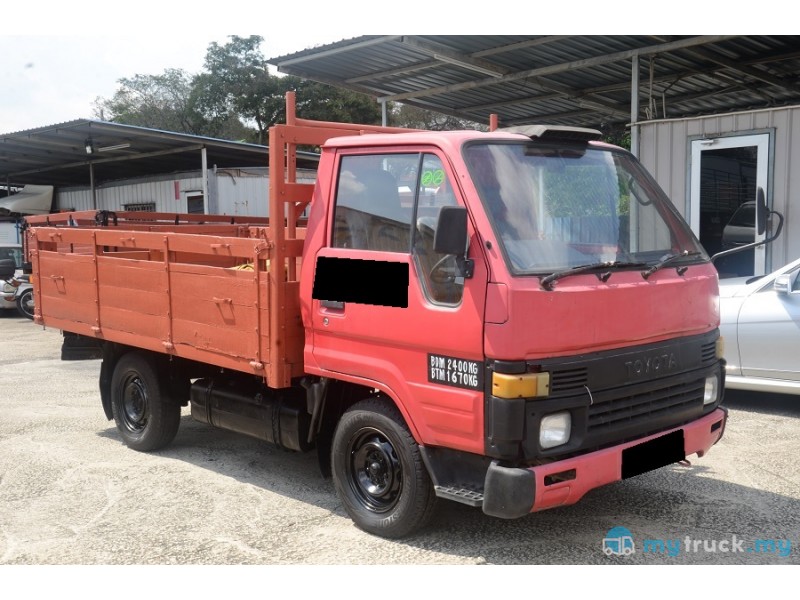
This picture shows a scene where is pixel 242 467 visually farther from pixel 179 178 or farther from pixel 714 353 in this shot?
pixel 179 178

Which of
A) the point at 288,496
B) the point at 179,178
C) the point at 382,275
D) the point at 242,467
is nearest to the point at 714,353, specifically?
the point at 382,275

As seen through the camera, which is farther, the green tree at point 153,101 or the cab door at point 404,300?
the green tree at point 153,101

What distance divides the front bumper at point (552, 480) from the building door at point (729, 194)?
656 centimetres

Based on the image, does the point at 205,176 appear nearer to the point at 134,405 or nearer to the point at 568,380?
the point at 134,405

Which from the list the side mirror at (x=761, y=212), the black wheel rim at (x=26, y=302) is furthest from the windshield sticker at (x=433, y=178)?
the black wheel rim at (x=26, y=302)

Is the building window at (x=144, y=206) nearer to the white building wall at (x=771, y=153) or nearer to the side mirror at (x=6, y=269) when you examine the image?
the side mirror at (x=6, y=269)

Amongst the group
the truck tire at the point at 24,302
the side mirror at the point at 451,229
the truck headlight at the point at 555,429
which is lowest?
the truck tire at the point at 24,302

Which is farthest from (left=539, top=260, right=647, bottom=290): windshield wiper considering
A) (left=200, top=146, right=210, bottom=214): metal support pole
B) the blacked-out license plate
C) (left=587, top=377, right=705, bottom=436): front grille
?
(left=200, top=146, right=210, bottom=214): metal support pole

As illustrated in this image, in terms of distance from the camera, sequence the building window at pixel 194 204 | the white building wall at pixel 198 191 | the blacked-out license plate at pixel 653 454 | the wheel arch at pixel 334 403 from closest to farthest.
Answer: the blacked-out license plate at pixel 653 454
the wheel arch at pixel 334 403
the white building wall at pixel 198 191
the building window at pixel 194 204

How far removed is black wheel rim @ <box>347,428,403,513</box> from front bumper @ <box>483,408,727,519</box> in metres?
0.72

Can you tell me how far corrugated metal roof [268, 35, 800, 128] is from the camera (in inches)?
429

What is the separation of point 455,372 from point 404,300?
1.58 ft

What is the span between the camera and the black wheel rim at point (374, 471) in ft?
14.2

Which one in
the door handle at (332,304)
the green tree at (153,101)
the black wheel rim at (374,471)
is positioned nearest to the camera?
the black wheel rim at (374,471)
